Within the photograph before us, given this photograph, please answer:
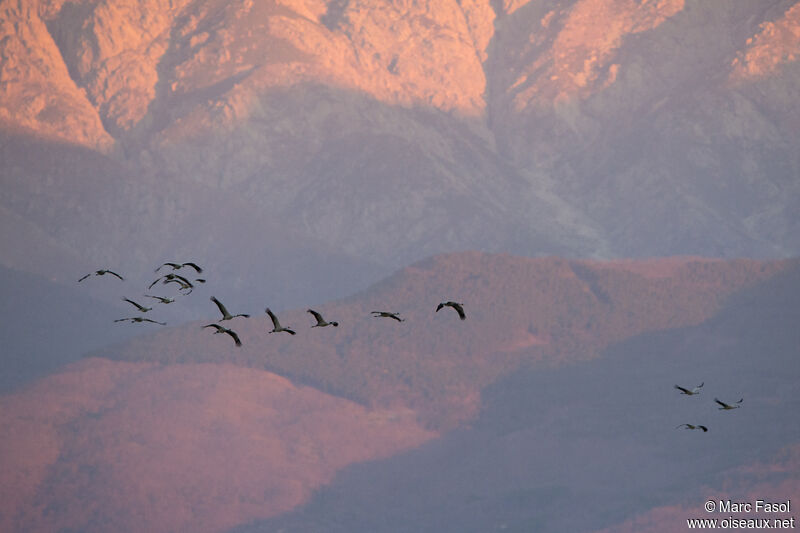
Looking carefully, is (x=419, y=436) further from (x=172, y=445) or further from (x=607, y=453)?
(x=172, y=445)

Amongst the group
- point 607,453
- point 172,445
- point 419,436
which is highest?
point 419,436

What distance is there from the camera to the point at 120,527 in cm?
15575

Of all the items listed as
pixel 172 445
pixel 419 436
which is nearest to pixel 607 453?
pixel 419 436

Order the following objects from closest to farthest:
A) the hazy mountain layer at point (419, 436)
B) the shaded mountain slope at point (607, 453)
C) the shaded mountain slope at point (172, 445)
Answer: the shaded mountain slope at point (607, 453)
the hazy mountain layer at point (419, 436)
the shaded mountain slope at point (172, 445)

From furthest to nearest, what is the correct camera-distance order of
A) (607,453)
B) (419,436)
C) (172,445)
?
(419,436) → (172,445) → (607,453)

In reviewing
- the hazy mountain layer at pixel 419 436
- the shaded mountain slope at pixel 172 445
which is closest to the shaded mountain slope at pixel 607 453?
the hazy mountain layer at pixel 419 436

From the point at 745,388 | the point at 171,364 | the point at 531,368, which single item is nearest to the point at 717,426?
the point at 745,388

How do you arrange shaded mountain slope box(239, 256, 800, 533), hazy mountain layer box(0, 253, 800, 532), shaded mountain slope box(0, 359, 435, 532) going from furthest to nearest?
shaded mountain slope box(0, 359, 435, 532)
hazy mountain layer box(0, 253, 800, 532)
shaded mountain slope box(239, 256, 800, 533)

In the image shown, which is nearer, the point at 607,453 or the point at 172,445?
the point at 607,453

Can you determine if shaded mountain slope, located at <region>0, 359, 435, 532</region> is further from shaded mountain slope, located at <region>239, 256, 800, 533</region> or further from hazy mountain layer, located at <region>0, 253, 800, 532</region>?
shaded mountain slope, located at <region>239, 256, 800, 533</region>

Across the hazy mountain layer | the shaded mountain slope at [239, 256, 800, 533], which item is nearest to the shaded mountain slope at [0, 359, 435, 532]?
the hazy mountain layer

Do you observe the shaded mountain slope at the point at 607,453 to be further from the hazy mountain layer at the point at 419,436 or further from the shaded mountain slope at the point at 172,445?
the shaded mountain slope at the point at 172,445

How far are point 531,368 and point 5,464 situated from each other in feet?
229

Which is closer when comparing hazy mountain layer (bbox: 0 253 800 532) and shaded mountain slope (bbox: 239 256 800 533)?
shaded mountain slope (bbox: 239 256 800 533)
